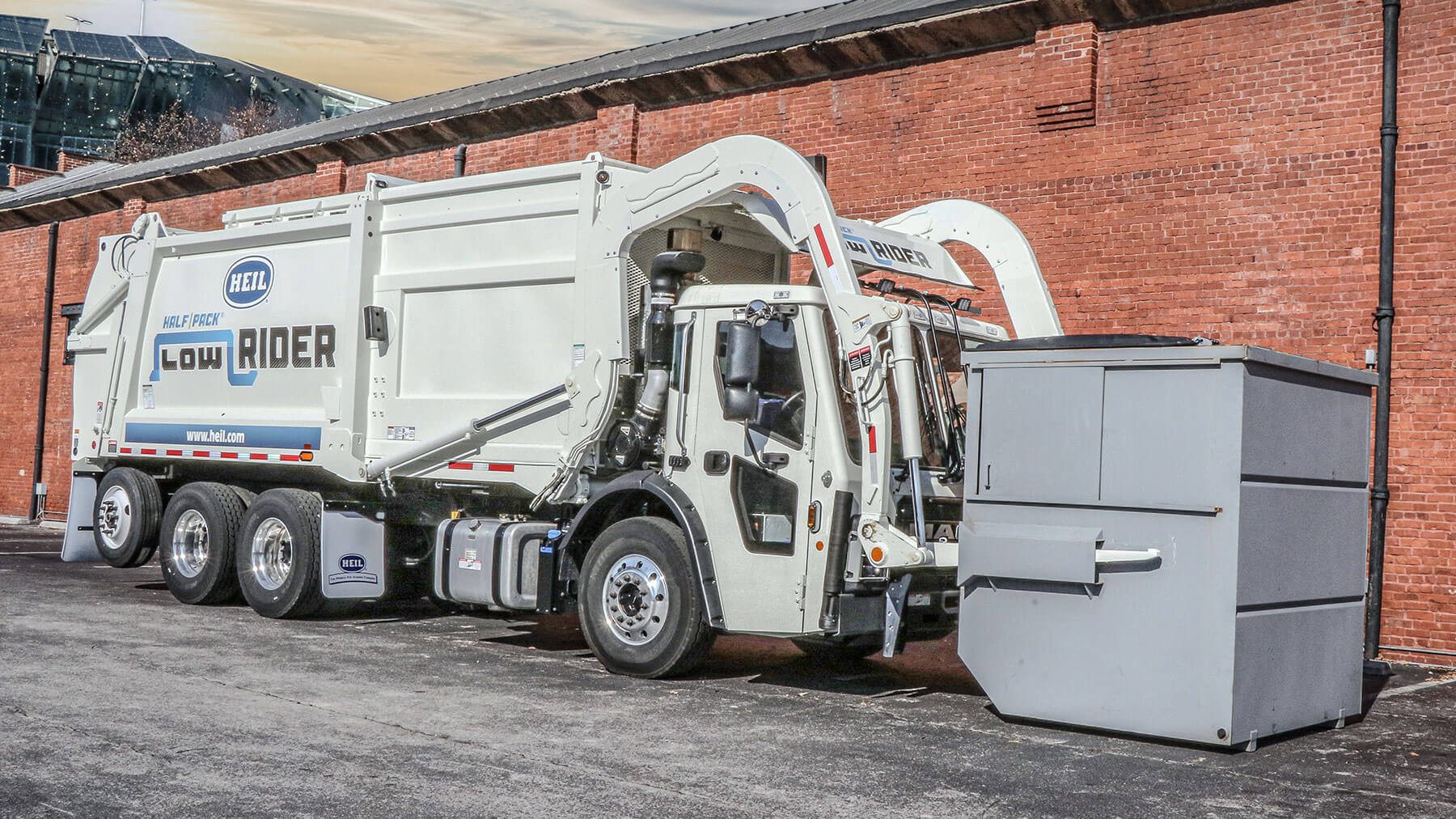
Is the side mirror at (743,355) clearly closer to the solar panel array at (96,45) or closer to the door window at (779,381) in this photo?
the door window at (779,381)

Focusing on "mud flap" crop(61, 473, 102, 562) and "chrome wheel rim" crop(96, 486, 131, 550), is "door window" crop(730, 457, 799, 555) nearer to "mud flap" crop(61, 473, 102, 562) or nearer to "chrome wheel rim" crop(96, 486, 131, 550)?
"chrome wheel rim" crop(96, 486, 131, 550)

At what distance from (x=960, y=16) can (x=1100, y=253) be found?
2.63m

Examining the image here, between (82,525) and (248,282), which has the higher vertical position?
(248,282)

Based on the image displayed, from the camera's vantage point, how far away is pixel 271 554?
1180 centimetres

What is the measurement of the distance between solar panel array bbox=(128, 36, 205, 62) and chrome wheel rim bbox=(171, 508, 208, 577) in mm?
54420

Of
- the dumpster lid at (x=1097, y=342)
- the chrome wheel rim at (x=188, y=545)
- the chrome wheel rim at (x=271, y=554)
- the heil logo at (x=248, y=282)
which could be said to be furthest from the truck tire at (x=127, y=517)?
the dumpster lid at (x=1097, y=342)

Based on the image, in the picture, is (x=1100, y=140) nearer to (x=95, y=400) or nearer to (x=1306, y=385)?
(x=1306, y=385)

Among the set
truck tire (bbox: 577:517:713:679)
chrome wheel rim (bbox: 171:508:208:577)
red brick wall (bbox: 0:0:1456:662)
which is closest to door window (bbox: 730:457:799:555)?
truck tire (bbox: 577:517:713:679)

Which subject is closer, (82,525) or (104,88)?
(82,525)

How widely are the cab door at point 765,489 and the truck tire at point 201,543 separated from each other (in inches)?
208

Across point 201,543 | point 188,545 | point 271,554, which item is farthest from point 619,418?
point 188,545

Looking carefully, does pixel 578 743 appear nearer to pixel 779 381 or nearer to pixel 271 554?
pixel 779 381

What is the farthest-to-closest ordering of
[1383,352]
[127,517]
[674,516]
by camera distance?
1. [127,517]
2. [1383,352]
3. [674,516]

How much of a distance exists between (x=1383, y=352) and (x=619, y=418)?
595cm
